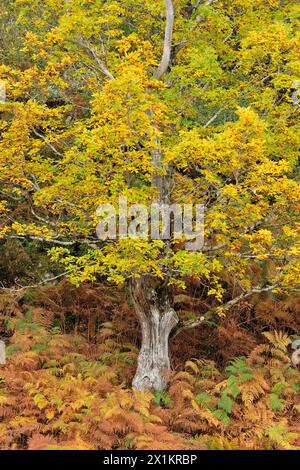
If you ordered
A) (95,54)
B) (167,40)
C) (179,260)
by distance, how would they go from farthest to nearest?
(95,54)
(167,40)
(179,260)

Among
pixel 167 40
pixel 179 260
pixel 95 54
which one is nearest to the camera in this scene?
pixel 179 260

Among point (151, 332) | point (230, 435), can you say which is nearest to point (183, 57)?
point (151, 332)

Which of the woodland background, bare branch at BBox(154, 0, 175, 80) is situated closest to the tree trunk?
the woodland background

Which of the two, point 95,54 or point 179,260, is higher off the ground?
point 95,54

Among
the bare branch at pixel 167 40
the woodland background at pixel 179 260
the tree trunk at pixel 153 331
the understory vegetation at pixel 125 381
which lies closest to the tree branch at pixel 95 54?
the woodland background at pixel 179 260

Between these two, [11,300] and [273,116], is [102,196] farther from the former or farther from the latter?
[11,300]

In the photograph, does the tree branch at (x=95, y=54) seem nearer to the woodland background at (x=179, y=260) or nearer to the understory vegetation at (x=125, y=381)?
the woodland background at (x=179, y=260)

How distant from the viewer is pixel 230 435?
26.7 ft

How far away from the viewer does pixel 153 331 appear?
959cm

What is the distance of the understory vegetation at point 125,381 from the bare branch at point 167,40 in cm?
520

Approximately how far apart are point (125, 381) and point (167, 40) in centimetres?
653

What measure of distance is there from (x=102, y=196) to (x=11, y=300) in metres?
4.78

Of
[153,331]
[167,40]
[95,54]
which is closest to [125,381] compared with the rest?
[153,331]

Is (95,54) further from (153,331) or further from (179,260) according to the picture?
(153,331)
